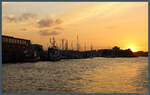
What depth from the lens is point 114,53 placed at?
120500mm

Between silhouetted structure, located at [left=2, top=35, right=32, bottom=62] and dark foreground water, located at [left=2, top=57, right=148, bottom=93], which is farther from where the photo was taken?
silhouetted structure, located at [left=2, top=35, right=32, bottom=62]

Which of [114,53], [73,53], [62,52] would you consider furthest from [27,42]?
[114,53]

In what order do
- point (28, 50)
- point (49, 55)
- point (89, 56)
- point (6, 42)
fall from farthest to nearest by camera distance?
point (89, 56)
point (49, 55)
point (28, 50)
point (6, 42)

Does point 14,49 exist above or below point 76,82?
above

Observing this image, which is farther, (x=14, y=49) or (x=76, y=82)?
(x=14, y=49)

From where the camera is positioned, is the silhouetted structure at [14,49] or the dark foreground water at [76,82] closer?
the dark foreground water at [76,82]

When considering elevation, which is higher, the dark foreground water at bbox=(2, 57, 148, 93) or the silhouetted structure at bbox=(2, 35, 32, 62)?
the silhouetted structure at bbox=(2, 35, 32, 62)

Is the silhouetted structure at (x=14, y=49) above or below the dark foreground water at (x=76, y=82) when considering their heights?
above

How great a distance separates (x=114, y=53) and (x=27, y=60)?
77.2 metres

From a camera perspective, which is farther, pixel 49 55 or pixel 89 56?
pixel 89 56

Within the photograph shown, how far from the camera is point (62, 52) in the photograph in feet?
285

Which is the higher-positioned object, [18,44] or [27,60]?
[18,44]

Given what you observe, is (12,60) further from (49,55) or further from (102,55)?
(102,55)

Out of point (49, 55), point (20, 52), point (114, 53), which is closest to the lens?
point (20, 52)
